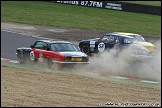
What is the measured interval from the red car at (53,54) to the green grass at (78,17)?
45.3ft

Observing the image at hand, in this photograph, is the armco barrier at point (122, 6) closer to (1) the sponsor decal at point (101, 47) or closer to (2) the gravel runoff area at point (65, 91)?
(1) the sponsor decal at point (101, 47)

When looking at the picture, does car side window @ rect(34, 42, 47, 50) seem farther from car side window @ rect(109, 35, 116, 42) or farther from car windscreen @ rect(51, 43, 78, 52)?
car side window @ rect(109, 35, 116, 42)

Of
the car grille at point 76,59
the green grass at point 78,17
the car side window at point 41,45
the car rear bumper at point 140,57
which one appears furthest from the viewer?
the green grass at point 78,17

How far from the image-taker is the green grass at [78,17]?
33.5m

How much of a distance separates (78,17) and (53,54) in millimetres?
19535

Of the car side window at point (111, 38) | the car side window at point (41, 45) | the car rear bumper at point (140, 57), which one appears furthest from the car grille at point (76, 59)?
the car side window at point (111, 38)

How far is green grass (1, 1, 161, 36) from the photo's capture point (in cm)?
3353

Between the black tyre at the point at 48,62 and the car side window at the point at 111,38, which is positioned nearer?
the black tyre at the point at 48,62

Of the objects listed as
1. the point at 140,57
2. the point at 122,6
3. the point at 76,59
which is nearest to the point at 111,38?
the point at 140,57

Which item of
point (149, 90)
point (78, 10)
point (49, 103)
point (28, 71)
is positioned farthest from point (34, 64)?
point (78, 10)

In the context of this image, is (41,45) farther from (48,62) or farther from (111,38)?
(111,38)

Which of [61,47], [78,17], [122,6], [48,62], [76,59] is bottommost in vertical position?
[48,62]

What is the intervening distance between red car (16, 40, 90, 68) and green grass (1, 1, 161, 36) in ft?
45.3

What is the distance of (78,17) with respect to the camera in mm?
37000
